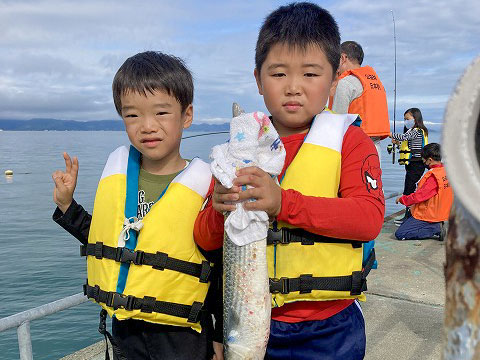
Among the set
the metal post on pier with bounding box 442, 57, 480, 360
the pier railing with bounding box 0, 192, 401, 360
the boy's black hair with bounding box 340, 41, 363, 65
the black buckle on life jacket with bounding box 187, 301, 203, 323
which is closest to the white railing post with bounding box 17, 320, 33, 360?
the pier railing with bounding box 0, 192, 401, 360

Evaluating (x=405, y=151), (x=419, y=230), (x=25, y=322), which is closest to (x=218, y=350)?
(x=25, y=322)

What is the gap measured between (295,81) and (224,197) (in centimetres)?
69

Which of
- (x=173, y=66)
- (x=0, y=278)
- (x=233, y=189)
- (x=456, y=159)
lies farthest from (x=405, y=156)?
(x=0, y=278)

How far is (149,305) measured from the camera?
251 cm

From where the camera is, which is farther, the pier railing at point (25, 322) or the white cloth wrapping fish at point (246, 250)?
the pier railing at point (25, 322)

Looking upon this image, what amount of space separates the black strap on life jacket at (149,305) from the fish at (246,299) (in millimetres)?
554

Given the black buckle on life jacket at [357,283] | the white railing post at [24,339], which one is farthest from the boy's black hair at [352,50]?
the white railing post at [24,339]

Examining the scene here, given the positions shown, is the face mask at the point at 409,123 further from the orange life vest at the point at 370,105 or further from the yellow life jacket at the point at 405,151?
the orange life vest at the point at 370,105

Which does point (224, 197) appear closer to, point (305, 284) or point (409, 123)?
point (305, 284)

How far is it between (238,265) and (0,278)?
578 inches

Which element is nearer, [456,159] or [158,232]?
[456,159]

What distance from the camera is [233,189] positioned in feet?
6.16

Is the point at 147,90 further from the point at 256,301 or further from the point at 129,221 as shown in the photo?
the point at 256,301

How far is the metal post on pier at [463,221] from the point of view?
816mm
